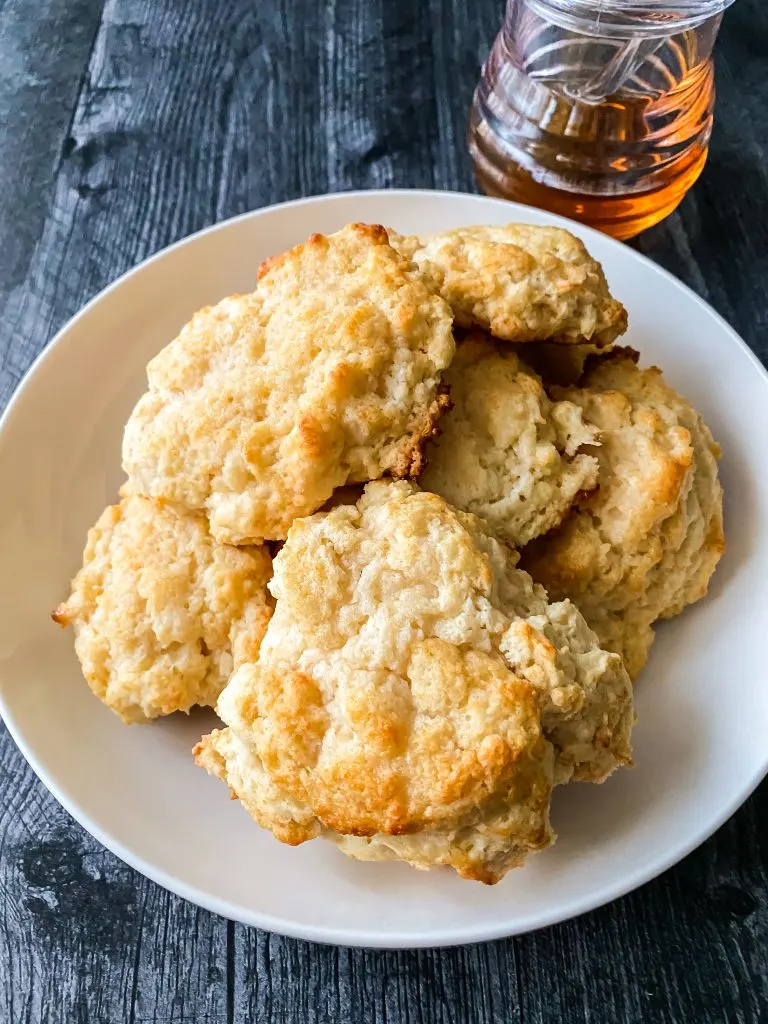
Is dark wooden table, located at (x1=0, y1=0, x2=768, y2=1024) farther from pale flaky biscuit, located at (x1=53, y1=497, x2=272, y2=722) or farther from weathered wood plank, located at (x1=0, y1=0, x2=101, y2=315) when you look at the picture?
pale flaky biscuit, located at (x1=53, y1=497, x2=272, y2=722)

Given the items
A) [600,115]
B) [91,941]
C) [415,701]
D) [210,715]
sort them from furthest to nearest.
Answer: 1. [600,115]
2. [91,941]
3. [210,715]
4. [415,701]

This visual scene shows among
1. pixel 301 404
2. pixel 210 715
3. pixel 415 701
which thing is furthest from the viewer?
pixel 210 715

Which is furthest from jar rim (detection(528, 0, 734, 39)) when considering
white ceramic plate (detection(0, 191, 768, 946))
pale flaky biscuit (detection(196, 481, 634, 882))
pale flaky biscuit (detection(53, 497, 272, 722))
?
pale flaky biscuit (detection(53, 497, 272, 722))

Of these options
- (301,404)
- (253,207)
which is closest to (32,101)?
(253,207)

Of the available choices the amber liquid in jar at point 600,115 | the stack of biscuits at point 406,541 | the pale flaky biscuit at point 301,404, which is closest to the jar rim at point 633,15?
the amber liquid in jar at point 600,115

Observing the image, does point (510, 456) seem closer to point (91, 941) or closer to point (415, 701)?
point (415, 701)

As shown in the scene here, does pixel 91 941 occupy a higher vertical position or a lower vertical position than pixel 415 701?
lower
